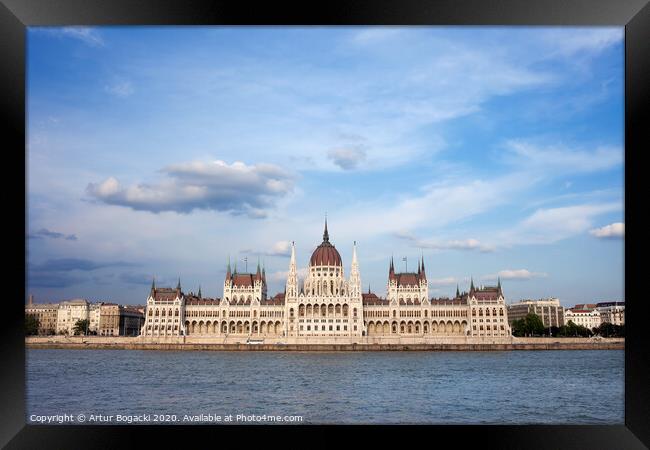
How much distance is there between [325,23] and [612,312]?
5067 cm

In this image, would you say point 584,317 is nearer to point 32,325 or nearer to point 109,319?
point 109,319

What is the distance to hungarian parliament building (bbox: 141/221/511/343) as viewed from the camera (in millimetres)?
45688

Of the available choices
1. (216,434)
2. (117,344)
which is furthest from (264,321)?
(216,434)

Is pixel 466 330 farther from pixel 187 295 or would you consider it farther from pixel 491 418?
pixel 491 418

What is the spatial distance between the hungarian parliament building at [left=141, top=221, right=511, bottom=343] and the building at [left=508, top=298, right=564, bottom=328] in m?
14.1

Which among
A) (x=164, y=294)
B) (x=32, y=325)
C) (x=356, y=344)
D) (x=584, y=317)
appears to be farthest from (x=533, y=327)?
(x=32, y=325)

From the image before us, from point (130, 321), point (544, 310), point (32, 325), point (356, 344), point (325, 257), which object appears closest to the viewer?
point (356, 344)

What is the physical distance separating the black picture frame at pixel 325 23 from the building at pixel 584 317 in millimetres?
50699

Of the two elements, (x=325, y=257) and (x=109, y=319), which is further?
(x=109, y=319)

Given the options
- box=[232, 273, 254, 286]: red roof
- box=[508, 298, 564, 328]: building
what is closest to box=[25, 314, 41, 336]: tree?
box=[232, 273, 254, 286]: red roof

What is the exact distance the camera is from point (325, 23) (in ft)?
22.1

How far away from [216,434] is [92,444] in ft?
3.94

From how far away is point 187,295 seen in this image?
49.8m

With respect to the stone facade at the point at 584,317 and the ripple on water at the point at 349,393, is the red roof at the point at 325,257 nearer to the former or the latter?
the stone facade at the point at 584,317
